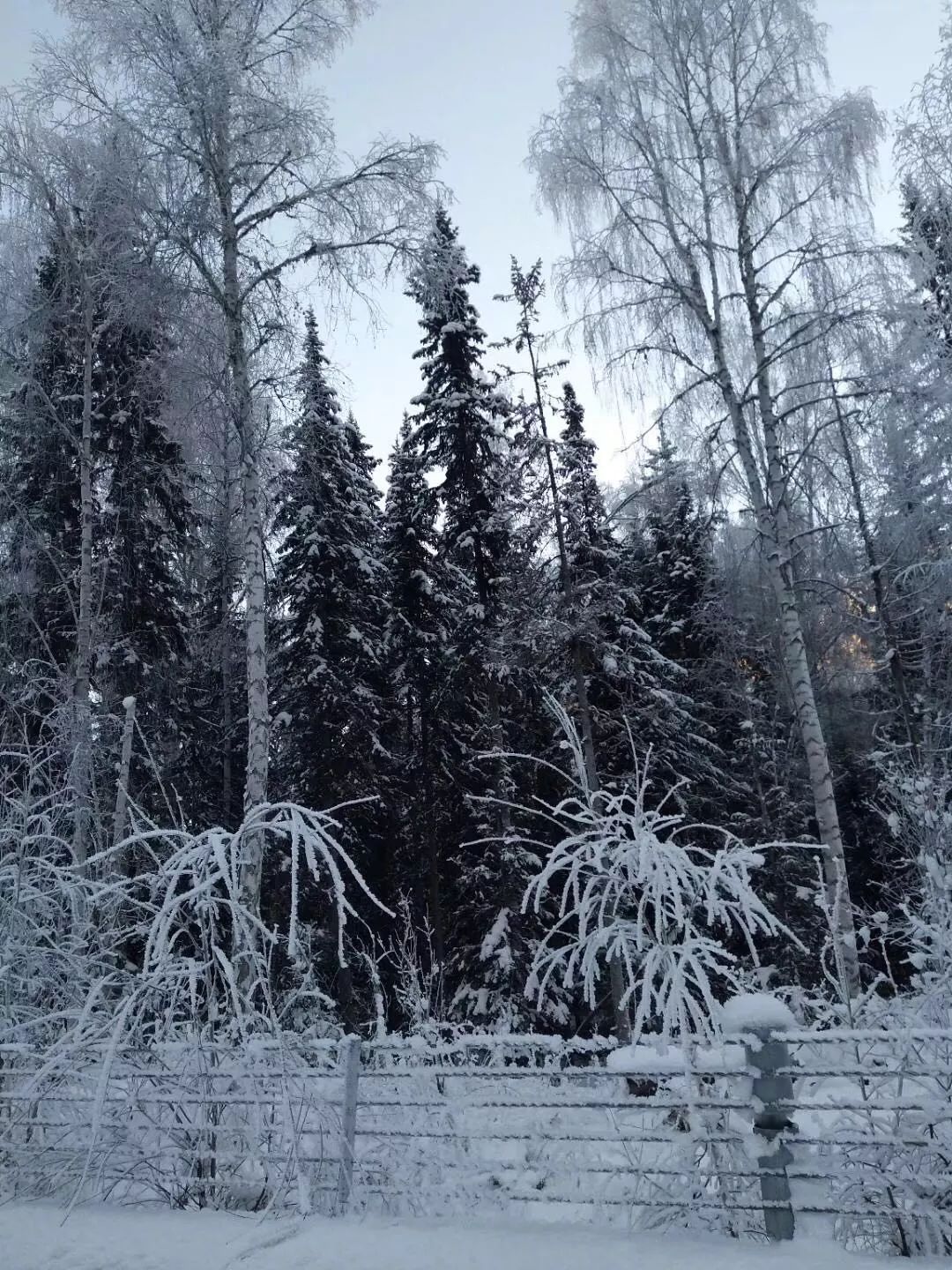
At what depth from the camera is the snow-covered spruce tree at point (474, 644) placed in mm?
16938

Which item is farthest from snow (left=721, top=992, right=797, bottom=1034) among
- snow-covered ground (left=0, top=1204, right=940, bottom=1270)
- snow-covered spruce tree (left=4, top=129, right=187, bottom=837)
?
snow-covered spruce tree (left=4, top=129, right=187, bottom=837)

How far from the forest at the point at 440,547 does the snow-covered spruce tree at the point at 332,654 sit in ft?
0.38

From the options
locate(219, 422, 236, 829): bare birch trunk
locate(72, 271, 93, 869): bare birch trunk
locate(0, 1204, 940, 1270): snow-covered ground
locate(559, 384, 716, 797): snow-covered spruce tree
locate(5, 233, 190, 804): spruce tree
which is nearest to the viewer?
locate(0, 1204, 940, 1270): snow-covered ground

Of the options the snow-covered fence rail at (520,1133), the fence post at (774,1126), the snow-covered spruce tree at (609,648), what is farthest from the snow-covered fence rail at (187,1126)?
the snow-covered spruce tree at (609,648)

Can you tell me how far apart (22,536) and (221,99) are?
7.63m

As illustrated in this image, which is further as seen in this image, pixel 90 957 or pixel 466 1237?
pixel 90 957

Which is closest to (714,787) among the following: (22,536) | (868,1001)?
(22,536)

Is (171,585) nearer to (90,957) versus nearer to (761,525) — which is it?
(761,525)

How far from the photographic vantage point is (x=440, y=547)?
820 inches

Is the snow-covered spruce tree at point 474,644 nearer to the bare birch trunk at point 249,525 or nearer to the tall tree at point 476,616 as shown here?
the tall tree at point 476,616

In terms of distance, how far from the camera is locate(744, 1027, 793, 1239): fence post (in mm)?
3807

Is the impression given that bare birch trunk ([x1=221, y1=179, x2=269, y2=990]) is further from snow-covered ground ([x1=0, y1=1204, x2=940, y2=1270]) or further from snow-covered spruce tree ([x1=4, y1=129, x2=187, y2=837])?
snow-covered ground ([x1=0, y1=1204, x2=940, y2=1270])

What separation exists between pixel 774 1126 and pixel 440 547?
17577 mm

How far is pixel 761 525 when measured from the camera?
451 inches
